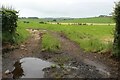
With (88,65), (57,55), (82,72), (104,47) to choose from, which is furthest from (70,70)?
(104,47)

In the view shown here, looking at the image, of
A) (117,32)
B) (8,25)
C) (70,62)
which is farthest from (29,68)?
(8,25)

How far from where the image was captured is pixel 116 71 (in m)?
15.2

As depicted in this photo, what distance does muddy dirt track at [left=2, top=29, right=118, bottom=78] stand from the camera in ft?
47.4

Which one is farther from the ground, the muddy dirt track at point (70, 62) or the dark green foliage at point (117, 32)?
the dark green foliage at point (117, 32)

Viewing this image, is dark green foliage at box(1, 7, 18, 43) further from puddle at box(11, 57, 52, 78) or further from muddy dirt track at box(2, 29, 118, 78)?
puddle at box(11, 57, 52, 78)

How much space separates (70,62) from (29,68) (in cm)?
260

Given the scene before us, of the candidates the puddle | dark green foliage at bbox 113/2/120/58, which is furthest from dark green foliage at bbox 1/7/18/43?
dark green foliage at bbox 113/2/120/58

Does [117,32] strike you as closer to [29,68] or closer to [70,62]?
[70,62]

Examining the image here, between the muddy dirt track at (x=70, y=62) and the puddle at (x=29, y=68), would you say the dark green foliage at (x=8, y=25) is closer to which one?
the muddy dirt track at (x=70, y=62)

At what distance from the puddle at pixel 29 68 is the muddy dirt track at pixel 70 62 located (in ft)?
1.02

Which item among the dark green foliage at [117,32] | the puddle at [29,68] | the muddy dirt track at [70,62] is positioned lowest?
the puddle at [29,68]

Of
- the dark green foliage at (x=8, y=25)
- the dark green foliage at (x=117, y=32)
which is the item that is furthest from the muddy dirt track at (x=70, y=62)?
the dark green foliage at (x=8, y=25)

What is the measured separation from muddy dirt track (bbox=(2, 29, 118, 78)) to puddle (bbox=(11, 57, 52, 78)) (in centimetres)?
31

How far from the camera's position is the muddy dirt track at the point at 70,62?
47.4 feet
